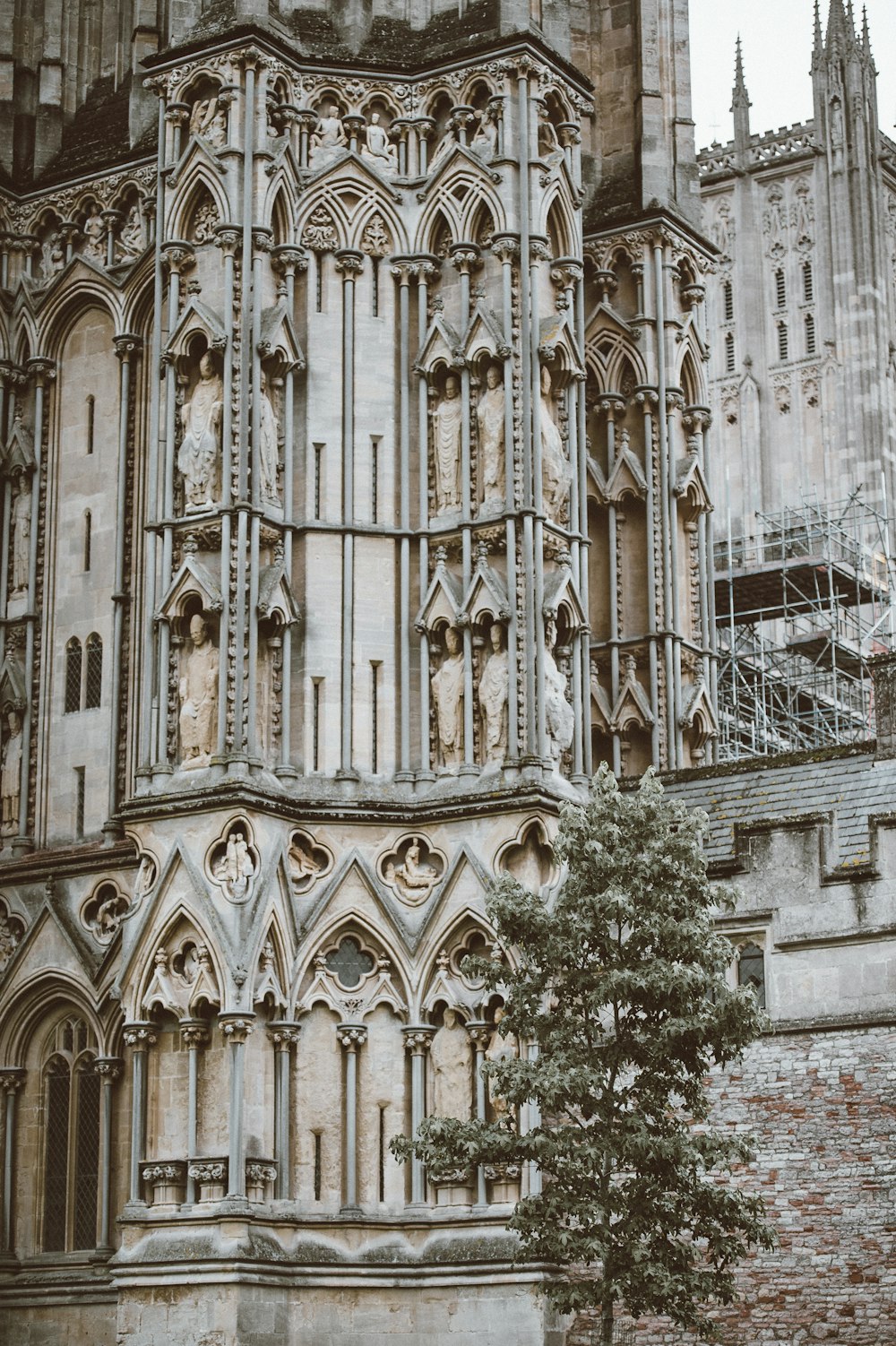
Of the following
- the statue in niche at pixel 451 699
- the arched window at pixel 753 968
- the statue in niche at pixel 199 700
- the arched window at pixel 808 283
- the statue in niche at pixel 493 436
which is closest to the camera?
the arched window at pixel 753 968

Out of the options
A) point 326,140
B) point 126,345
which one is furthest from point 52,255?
point 326,140

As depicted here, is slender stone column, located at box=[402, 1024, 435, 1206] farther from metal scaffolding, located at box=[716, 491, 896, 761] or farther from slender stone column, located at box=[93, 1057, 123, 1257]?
metal scaffolding, located at box=[716, 491, 896, 761]

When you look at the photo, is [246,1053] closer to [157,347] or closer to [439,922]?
[439,922]

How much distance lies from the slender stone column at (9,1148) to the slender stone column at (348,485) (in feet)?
18.2

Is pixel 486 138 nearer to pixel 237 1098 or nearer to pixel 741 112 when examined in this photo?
pixel 237 1098

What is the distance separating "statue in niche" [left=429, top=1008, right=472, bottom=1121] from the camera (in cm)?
2498

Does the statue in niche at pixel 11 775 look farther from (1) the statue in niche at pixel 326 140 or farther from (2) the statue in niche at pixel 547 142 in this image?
(2) the statue in niche at pixel 547 142

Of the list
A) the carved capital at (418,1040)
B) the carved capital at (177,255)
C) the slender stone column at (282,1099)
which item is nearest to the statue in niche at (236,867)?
the slender stone column at (282,1099)

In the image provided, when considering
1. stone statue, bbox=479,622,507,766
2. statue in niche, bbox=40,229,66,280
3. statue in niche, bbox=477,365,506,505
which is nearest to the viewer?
stone statue, bbox=479,622,507,766

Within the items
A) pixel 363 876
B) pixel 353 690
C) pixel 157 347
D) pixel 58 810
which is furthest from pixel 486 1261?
pixel 157 347

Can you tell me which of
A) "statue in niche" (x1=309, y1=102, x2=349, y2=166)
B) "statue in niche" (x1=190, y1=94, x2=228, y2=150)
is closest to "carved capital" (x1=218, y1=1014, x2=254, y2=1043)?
"statue in niche" (x1=190, y1=94, x2=228, y2=150)

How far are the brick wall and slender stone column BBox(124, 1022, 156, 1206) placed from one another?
5.41 meters

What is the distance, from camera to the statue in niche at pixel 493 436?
87.2 ft

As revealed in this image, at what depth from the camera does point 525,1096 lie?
67.3ft
